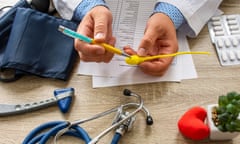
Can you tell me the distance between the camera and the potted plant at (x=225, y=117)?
19.9 inches

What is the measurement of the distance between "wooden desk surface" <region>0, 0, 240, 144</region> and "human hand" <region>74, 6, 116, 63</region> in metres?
0.06

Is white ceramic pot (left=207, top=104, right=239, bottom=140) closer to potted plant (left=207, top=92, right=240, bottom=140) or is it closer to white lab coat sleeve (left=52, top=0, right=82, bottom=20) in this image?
potted plant (left=207, top=92, right=240, bottom=140)

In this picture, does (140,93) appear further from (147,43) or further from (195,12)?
(195,12)

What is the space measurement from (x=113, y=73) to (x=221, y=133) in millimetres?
261

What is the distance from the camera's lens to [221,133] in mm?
554

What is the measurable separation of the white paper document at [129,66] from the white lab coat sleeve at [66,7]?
0.09m

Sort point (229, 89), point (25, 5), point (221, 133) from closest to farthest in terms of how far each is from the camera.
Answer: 1. point (221, 133)
2. point (229, 89)
3. point (25, 5)

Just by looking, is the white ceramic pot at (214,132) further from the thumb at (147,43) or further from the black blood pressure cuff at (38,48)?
the black blood pressure cuff at (38,48)

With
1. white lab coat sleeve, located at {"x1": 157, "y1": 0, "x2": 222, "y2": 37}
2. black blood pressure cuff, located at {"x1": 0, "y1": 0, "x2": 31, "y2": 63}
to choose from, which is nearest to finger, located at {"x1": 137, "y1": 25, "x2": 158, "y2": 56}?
white lab coat sleeve, located at {"x1": 157, "y1": 0, "x2": 222, "y2": 37}

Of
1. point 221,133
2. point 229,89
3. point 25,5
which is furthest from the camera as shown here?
point 25,5

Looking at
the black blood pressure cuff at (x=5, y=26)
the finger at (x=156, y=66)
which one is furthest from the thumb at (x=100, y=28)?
the black blood pressure cuff at (x=5, y=26)

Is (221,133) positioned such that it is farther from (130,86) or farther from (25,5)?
(25,5)

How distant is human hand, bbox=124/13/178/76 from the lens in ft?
2.18

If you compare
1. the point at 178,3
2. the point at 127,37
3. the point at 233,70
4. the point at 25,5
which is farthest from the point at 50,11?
the point at 233,70
